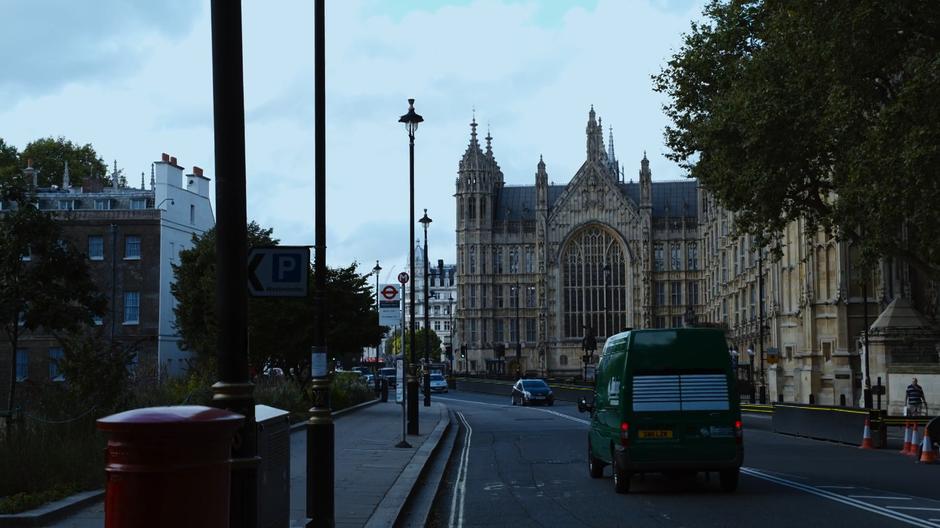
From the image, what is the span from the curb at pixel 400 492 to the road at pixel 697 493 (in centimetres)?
53

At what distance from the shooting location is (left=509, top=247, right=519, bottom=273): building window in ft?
425

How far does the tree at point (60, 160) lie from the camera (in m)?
81.1

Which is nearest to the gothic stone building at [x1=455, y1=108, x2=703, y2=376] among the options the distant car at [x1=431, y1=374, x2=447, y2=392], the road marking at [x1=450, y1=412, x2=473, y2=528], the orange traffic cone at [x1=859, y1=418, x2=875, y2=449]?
the distant car at [x1=431, y1=374, x2=447, y2=392]

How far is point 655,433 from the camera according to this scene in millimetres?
16469

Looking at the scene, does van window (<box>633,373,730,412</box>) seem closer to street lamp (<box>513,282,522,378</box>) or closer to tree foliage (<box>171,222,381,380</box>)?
tree foliage (<box>171,222,381,380</box>)

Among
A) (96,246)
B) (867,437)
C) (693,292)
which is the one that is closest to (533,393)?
(96,246)

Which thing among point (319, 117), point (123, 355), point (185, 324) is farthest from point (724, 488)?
point (185, 324)

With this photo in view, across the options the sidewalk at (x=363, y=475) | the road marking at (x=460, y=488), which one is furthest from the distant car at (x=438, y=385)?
the road marking at (x=460, y=488)

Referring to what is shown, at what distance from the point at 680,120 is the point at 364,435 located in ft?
46.9

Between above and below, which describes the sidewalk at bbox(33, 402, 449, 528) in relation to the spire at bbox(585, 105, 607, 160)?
below

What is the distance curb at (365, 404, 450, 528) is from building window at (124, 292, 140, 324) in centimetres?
3977

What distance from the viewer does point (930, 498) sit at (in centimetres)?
1598

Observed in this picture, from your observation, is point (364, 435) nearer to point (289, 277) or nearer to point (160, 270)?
point (289, 277)

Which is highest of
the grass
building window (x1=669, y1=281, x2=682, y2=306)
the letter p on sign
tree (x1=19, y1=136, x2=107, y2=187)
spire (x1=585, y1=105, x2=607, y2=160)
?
spire (x1=585, y1=105, x2=607, y2=160)
